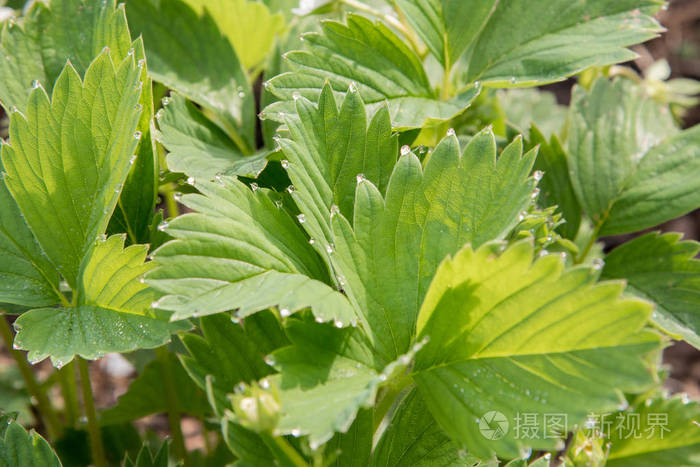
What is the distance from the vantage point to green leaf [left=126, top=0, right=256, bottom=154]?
1.34m

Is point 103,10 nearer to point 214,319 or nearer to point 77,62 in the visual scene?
point 77,62

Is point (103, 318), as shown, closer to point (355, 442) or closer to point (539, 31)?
point (355, 442)

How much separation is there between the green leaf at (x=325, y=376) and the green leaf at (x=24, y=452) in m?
0.46

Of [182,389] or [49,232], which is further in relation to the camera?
[182,389]

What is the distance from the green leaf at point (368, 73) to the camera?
110 centimetres

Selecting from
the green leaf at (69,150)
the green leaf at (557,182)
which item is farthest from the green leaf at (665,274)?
the green leaf at (69,150)

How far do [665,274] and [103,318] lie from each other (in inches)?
41.5

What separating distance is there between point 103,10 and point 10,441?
75 cm

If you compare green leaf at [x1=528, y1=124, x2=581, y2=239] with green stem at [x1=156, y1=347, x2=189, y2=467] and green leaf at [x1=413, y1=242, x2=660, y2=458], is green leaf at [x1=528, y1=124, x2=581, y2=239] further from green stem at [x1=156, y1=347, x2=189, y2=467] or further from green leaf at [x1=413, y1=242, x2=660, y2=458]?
green stem at [x1=156, y1=347, x2=189, y2=467]

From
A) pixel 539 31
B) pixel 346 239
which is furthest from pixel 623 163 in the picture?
pixel 346 239

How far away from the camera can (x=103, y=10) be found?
3.71ft

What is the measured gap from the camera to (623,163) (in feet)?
4.59

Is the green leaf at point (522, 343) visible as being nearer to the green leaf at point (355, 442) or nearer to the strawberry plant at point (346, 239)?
the strawberry plant at point (346, 239)

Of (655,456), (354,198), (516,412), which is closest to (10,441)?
(354,198)
